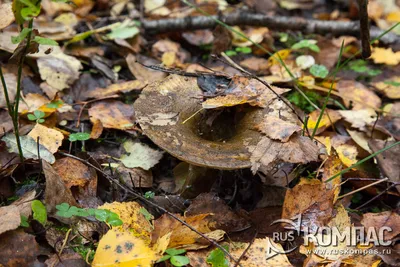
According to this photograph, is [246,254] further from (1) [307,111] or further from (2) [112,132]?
(1) [307,111]

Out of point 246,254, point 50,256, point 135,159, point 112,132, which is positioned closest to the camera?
point 50,256

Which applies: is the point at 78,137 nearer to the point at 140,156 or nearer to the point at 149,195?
the point at 140,156

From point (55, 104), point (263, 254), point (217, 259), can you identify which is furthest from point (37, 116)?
point (263, 254)

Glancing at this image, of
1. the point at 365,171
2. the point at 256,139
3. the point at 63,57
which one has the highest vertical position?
the point at 256,139

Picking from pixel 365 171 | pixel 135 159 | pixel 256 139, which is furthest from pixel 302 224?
pixel 135 159

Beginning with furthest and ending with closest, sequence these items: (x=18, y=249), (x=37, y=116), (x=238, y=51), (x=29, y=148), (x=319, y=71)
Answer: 1. (x=238, y=51)
2. (x=319, y=71)
3. (x=37, y=116)
4. (x=29, y=148)
5. (x=18, y=249)
